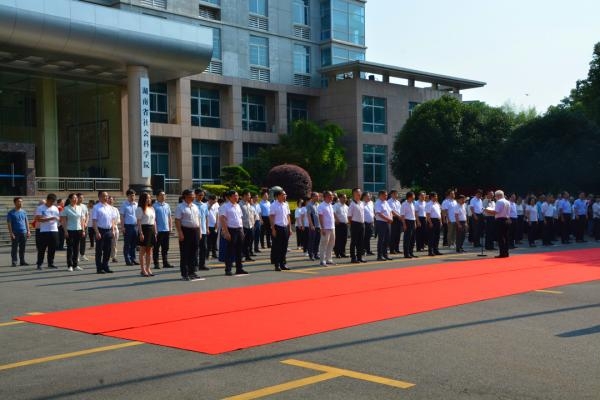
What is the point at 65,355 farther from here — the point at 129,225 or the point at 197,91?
the point at 197,91

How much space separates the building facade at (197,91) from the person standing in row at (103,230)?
15.3 meters

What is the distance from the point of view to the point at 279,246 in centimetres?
1592

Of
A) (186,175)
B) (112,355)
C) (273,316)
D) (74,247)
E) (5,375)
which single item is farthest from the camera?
(186,175)

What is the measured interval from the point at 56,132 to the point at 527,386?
36.6m

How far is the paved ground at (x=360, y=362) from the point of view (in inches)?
222

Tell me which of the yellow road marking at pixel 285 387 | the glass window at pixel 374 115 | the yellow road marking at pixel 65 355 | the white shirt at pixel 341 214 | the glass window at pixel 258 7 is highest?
the glass window at pixel 258 7

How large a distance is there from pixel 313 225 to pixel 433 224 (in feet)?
12.9

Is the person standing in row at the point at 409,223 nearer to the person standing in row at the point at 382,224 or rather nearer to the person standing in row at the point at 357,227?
the person standing in row at the point at 382,224

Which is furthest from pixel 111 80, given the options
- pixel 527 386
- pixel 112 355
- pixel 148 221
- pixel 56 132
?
pixel 527 386

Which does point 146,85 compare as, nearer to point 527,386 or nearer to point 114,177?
point 114,177

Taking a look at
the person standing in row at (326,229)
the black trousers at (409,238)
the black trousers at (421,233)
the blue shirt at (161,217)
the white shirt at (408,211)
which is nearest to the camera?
the blue shirt at (161,217)

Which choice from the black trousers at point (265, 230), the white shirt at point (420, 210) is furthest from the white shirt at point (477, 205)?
the black trousers at point (265, 230)

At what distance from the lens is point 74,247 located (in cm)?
1620

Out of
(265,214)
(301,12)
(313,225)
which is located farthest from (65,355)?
(301,12)
